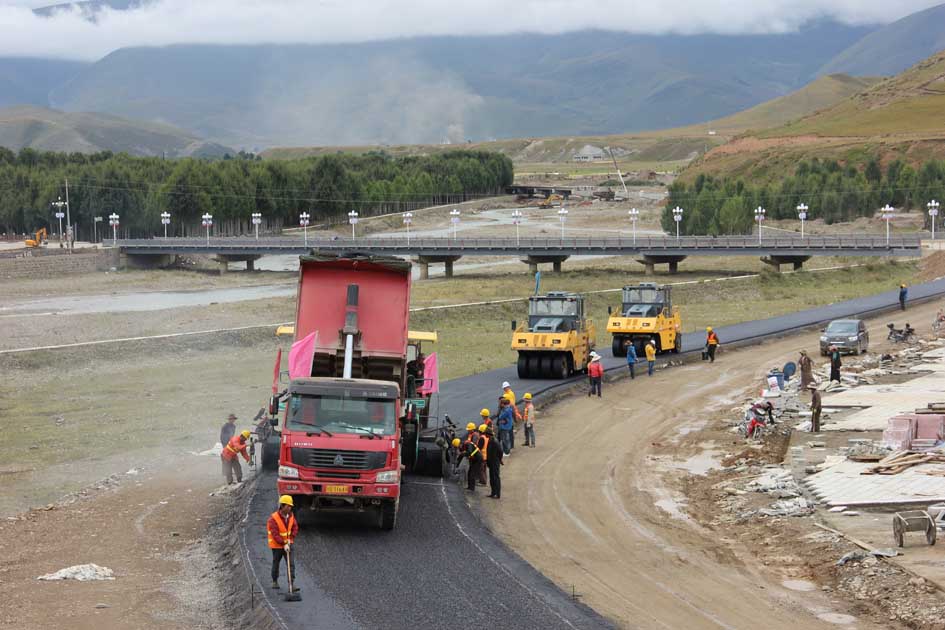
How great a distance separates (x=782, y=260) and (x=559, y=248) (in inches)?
770

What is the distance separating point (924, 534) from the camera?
22.8 meters

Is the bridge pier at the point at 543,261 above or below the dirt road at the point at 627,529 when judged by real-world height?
above

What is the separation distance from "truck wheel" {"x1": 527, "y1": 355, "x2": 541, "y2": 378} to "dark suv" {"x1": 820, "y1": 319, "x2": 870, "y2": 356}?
14681mm

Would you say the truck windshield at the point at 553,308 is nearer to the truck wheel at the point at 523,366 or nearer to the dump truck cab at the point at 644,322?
the truck wheel at the point at 523,366

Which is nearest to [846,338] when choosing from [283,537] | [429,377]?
[429,377]

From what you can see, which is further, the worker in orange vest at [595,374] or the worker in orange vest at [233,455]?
the worker in orange vest at [595,374]

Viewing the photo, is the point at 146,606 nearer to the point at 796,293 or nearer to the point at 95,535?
the point at 95,535

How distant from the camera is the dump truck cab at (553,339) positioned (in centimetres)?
4581

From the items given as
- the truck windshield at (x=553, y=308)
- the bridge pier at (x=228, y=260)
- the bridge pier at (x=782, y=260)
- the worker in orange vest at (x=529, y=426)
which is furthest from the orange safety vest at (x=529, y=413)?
the bridge pier at (x=228, y=260)

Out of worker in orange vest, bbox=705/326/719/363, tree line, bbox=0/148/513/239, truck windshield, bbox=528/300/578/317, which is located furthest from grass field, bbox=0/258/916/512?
tree line, bbox=0/148/513/239

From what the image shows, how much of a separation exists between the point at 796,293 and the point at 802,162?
318 feet

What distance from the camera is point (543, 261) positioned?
375 ft

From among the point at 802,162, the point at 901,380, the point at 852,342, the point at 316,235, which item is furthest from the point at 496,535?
the point at 802,162

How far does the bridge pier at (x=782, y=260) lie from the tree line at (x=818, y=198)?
128ft
